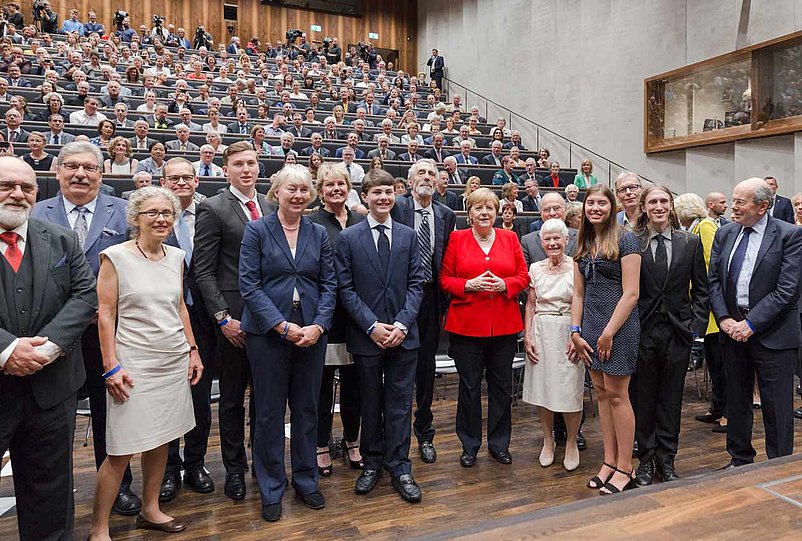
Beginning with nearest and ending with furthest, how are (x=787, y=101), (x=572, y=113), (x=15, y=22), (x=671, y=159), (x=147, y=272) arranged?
1. (x=147, y=272)
2. (x=787, y=101)
3. (x=671, y=159)
4. (x=572, y=113)
5. (x=15, y=22)

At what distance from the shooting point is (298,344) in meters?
2.14

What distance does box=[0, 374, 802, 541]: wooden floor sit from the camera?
1.06m

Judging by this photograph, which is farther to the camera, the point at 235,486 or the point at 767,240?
the point at 767,240

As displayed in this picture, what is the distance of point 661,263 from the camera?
2.38m

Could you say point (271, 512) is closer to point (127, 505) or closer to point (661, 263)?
point (127, 505)

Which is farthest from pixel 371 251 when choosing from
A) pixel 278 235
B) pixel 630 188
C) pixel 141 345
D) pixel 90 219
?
pixel 630 188

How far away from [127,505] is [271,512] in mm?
539

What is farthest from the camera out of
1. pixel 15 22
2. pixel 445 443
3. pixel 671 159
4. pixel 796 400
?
pixel 15 22

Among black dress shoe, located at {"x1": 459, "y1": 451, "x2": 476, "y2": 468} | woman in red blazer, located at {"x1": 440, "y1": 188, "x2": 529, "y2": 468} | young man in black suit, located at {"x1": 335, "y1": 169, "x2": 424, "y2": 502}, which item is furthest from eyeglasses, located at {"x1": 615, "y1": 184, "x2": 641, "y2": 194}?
black dress shoe, located at {"x1": 459, "y1": 451, "x2": 476, "y2": 468}

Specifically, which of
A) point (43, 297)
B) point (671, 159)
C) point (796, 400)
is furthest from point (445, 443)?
point (671, 159)

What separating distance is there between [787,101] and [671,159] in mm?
1760

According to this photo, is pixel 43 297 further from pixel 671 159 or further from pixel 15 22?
pixel 15 22

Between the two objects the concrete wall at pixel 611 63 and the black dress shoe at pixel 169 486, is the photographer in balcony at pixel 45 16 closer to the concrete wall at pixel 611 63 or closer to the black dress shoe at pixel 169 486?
the concrete wall at pixel 611 63

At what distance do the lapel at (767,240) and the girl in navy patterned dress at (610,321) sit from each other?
21.2 inches
